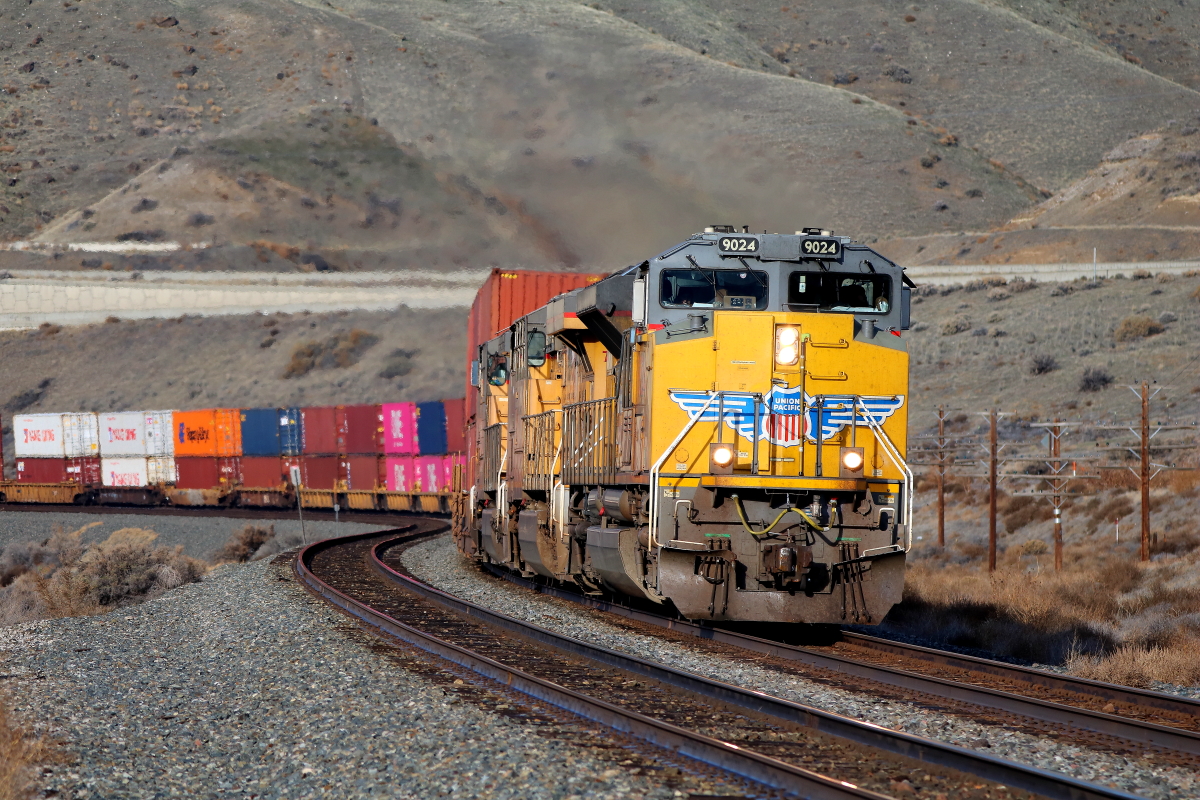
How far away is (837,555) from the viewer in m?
12.7

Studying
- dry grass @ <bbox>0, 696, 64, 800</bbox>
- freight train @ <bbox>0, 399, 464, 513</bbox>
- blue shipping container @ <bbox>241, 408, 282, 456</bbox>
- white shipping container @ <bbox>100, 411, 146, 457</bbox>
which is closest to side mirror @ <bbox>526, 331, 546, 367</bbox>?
dry grass @ <bbox>0, 696, 64, 800</bbox>

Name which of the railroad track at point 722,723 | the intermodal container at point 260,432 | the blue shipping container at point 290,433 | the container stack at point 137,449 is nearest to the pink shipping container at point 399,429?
the blue shipping container at point 290,433

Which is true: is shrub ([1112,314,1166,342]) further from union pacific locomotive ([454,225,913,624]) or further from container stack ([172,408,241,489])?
union pacific locomotive ([454,225,913,624])

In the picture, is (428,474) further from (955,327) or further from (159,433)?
(955,327)

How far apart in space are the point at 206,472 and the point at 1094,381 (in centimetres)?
3317

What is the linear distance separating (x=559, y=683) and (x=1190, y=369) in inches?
1391

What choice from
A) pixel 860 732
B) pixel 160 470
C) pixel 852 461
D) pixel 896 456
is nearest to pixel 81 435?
pixel 160 470

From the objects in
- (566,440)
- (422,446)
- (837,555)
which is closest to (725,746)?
(837,555)

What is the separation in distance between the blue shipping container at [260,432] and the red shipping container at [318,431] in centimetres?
107

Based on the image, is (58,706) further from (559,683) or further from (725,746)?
(725,746)

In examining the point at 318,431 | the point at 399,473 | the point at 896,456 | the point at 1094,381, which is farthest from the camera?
the point at 318,431

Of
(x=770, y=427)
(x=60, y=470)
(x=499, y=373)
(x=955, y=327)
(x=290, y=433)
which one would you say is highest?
(x=955, y=327)

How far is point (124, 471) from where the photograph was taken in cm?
5266

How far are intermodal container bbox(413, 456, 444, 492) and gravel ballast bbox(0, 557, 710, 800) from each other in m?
26.8
